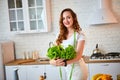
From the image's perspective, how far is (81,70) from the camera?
2285 mm

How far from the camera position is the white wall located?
158 inches

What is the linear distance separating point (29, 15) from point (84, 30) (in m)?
1.12

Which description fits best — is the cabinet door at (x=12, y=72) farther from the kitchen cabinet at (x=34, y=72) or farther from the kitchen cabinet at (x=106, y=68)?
the kitchen cabinet at (x=106, y=68)

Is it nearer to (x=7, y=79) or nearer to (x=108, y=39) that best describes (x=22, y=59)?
(x=7, y=79)

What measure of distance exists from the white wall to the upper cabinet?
0.82ft

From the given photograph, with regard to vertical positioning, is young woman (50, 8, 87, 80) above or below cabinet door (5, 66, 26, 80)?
above

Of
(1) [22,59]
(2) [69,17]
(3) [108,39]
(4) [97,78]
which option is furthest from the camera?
(1) [22,59]

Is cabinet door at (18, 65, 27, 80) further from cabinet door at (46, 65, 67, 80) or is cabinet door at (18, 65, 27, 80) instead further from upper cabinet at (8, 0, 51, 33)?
upper cabinet at (8, 0, 51, 33)

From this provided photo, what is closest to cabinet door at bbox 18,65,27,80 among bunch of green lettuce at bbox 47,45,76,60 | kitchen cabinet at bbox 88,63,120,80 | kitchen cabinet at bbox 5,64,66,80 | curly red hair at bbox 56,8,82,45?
kitchen cabinet at bbox 5,64,66,80

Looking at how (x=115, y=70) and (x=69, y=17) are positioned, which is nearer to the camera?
(x=69, y=17)

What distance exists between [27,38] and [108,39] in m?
1.66

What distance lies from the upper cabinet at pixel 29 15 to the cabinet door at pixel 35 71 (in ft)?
2.33

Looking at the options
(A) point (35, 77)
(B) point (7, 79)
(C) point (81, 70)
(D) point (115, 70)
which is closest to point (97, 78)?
(C) point (81, 70)

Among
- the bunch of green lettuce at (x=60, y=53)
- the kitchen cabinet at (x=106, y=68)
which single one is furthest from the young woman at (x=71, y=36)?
the kitchen cabinet at (x=106, y=68)
